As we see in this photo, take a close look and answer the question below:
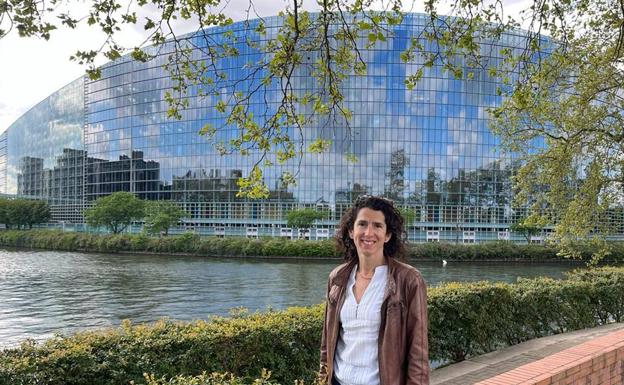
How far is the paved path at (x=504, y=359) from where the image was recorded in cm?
637

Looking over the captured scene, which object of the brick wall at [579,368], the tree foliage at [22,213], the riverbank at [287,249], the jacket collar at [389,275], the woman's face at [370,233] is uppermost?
the woman's face at [370,233]

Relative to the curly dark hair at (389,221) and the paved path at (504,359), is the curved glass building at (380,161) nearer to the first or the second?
the paved path at (504,359)

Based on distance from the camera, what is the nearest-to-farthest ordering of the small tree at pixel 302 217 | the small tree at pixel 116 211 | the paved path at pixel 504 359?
the paved path at pixel 504 359, the small tree at pixel 302 217, the small tree at pixel 116 211

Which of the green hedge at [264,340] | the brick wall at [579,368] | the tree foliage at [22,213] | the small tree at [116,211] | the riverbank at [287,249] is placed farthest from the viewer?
the tree foliage at [22,213]

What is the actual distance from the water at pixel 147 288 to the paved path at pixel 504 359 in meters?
7.47

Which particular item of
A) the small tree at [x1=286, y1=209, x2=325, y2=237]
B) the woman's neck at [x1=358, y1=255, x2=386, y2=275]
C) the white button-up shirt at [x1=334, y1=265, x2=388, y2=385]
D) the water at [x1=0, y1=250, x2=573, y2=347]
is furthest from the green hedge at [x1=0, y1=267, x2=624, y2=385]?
the small tree at [x1=286, y1=209, x2=325, y2=237]

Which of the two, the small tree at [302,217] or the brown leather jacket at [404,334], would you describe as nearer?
the brown leather jacket at [404,334]

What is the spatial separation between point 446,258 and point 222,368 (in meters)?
42.2

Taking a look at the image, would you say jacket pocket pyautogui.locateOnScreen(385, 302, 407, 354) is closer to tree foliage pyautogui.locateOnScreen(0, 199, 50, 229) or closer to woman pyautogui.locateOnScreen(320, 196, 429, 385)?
woman pyautogui.locateOnScreen(320, 196, 429, 385)

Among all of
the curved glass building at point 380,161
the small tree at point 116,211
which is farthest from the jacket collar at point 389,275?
the small tree at point 116,211

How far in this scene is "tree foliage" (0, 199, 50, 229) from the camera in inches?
2913

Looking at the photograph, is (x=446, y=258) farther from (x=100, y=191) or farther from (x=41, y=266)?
(x=100, y=191)

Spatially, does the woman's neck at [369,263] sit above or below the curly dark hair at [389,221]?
below

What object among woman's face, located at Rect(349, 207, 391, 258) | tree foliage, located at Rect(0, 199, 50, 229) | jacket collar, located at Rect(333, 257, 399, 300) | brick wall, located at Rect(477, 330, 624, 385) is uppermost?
woman's face, located at Rect(349, 207, 391, 258)
